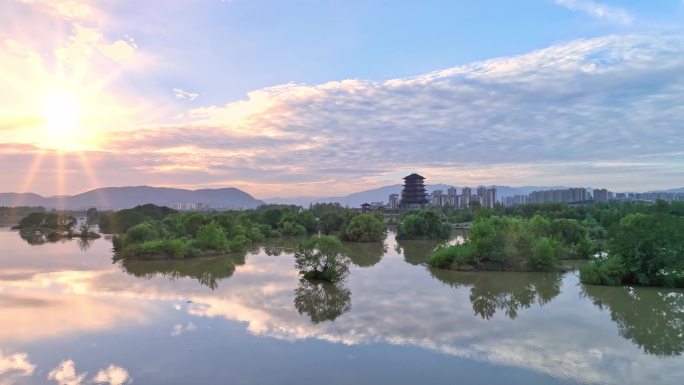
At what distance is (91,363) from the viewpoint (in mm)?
11773

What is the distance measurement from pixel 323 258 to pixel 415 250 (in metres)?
20.2

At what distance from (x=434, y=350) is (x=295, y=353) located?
143 inches

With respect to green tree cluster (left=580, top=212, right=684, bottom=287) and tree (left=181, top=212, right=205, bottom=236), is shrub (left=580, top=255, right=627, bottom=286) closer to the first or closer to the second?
green tree cluster (left=580, top=212, right=684, bottom=287)

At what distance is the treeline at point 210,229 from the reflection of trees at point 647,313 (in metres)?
26.8

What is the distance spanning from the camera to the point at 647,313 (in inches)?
693

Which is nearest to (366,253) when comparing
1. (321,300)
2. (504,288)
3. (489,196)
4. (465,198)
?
(504,288)

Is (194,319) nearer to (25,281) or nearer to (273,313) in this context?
(273,313)

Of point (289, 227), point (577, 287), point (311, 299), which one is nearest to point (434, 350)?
point (311, 299)

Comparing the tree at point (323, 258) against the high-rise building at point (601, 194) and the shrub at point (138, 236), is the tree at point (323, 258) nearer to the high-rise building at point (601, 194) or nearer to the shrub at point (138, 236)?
the shrub at point (138, 236)

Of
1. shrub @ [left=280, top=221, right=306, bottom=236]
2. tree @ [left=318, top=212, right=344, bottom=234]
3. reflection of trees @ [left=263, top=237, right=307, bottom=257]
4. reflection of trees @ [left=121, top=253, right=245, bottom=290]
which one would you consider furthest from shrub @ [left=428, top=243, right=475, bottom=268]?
tree @ [left=318, top=212, right=344, bottom=234]

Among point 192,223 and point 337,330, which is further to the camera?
point 192,223

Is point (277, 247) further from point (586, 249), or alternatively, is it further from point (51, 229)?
point (51, 229)

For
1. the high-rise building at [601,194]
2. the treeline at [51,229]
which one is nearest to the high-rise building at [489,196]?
the high-rise building at [601,194]

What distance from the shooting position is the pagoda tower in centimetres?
11912
